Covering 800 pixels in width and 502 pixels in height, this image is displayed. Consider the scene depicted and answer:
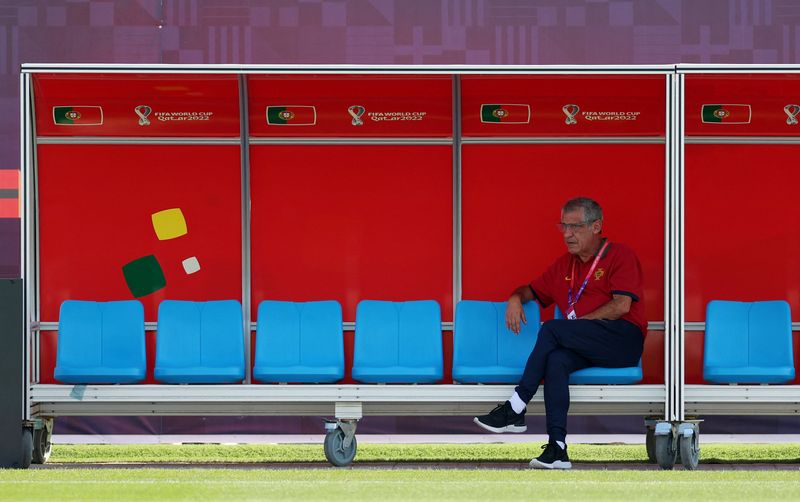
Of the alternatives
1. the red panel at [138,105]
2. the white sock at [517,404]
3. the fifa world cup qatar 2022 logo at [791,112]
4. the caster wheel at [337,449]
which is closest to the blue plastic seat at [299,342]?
the caster wheel at [337,449]

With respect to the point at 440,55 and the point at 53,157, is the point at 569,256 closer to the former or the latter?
the point at 440,55

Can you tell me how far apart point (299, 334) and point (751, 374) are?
2430mm

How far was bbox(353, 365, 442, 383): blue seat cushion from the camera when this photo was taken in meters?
6.94

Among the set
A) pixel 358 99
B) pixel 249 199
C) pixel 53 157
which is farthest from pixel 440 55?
pixel 53 157

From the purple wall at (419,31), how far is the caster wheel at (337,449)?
104 inches

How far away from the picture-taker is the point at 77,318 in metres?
7.16

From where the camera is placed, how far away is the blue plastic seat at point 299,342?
6.98 m

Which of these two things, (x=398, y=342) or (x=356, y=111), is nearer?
(x=398, y=342)

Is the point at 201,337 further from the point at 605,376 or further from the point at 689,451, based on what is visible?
the point at 689,451

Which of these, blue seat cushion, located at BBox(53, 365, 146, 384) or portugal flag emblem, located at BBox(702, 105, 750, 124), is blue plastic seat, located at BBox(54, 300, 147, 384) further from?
portugal flag emblem, located at BBox(702, 105, 750, 124)

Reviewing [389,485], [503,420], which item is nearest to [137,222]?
[503,420]

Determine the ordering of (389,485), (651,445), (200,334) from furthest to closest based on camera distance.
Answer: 1. (651,445)
2. (200,334)
3. (389,485)

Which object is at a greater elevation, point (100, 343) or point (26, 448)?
point (100, 343)

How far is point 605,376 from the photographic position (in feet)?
22.1
